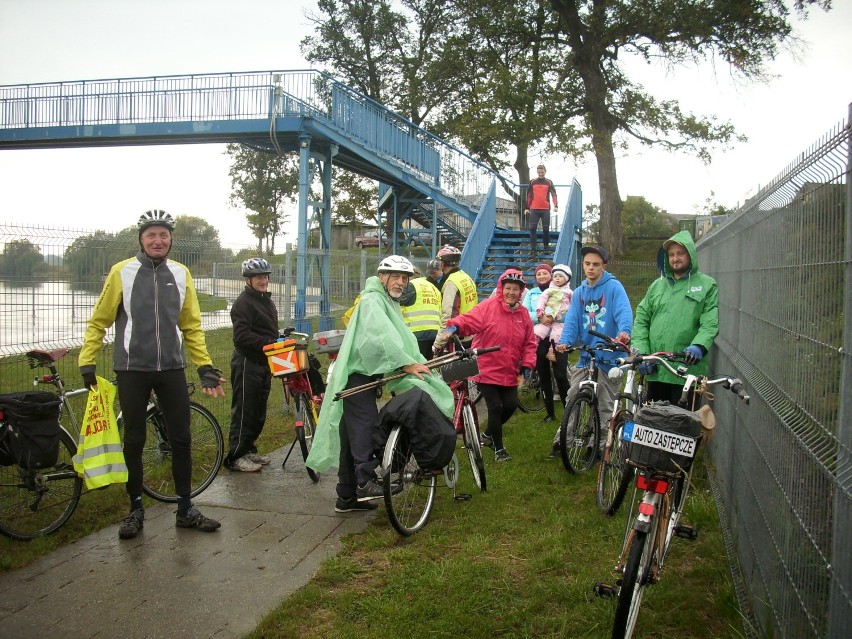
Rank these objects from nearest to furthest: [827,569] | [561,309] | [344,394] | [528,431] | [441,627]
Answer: [827,569]
[441,627]
[344,394]
[528,431]
[561,309]

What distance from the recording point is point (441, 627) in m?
3.88

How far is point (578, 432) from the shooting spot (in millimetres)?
6648

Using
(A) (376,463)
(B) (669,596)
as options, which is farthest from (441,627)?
(A) (376,463)

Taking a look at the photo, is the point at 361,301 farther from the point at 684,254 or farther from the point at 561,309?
the point at 561,309

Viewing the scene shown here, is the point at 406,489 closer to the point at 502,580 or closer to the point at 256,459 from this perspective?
the point at 502,580

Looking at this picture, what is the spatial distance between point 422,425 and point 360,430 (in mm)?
494

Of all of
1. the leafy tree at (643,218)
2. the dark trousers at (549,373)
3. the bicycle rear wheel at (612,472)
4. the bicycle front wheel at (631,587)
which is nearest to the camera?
the bicycle front wheel at (631,587)

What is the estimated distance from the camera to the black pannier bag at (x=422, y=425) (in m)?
5.16

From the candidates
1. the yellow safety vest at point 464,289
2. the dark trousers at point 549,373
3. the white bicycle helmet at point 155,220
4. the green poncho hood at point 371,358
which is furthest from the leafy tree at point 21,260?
the dark trousers at point 549,373

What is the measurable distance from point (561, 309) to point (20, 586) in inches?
264

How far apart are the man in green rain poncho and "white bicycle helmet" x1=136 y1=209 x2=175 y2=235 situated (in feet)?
4.55

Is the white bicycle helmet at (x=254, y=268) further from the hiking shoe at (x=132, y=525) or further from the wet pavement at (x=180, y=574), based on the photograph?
the hiking shoe at (x=132, y=525)

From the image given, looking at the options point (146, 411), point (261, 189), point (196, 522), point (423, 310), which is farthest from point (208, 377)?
point (261, 189)

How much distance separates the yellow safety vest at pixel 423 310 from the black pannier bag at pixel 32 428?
4324mm
